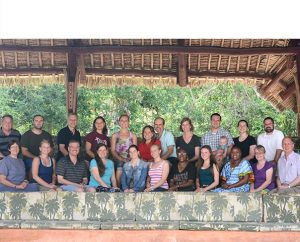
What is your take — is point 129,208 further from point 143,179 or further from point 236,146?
point 236,146

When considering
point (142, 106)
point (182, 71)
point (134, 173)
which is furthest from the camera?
point (142, 106)

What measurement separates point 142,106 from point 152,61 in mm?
8996

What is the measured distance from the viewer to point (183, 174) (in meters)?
9.50

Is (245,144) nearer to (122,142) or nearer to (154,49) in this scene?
(122,142)

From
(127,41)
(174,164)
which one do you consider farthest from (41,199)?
A: (127,41)

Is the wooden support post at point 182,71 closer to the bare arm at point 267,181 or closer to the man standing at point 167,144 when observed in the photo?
the man standing at point 167,144

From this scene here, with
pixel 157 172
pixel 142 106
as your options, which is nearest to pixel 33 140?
pixel 157 172

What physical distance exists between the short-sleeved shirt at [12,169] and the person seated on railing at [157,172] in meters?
1.78

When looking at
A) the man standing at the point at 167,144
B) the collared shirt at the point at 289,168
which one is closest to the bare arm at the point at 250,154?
the collared shirt at the point at 289,168

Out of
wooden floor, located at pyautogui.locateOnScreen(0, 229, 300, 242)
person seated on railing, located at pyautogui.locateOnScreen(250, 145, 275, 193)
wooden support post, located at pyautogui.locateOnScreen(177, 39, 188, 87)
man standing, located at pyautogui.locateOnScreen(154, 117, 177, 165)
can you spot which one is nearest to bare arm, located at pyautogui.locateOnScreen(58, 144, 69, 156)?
wooden floor, located at pyautogui.locateOnScreen(0, 229, 300, 242)

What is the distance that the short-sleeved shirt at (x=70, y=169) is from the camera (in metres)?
9.51

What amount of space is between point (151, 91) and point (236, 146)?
11.9 metres

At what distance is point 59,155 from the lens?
1002cm

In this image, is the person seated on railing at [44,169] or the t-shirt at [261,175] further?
the person seated on railing at [44,169]
